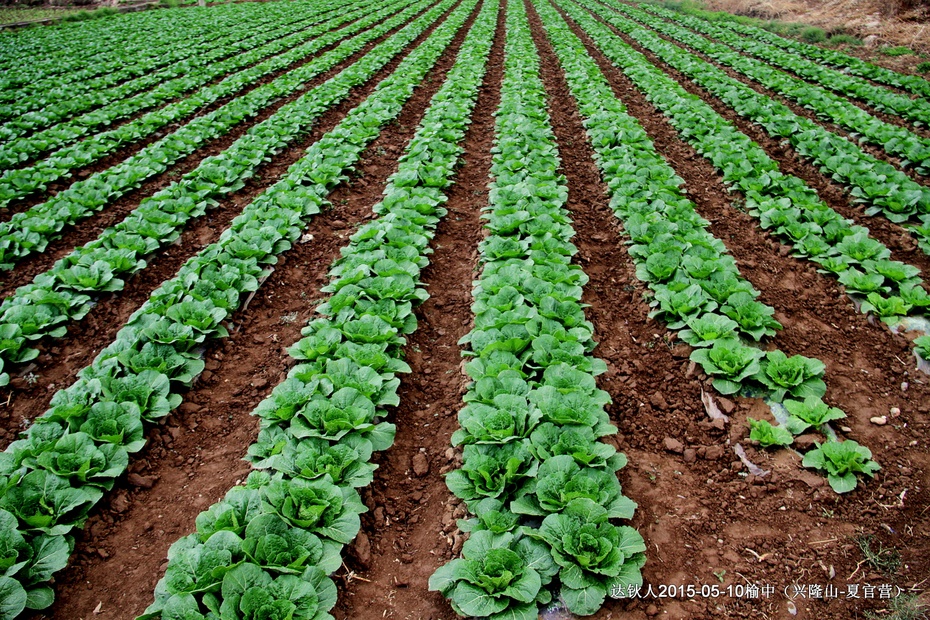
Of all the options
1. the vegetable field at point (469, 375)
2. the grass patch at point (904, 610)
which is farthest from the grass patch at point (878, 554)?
the grass patch at point (904, 610)

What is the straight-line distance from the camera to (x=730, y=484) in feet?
12.4

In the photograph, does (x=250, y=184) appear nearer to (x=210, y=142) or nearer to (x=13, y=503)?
(x=210, y=142)

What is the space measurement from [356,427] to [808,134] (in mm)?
10052

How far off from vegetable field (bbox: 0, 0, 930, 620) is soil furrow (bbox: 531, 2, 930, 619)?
24 mm

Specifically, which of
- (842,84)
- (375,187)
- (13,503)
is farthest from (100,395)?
(842,84)

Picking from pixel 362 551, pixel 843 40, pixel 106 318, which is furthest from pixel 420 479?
pixel 843 40

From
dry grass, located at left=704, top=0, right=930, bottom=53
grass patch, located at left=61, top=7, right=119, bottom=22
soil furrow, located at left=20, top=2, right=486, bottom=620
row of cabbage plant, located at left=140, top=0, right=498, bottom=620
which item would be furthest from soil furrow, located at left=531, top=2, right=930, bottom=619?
grass patch, located at left=61, top=7, right=119, bottom=22

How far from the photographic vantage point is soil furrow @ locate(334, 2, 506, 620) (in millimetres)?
3188

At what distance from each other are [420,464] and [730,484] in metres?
2.33

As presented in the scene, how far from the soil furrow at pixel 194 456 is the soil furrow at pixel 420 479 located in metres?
1.20

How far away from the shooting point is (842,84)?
13.5 metres

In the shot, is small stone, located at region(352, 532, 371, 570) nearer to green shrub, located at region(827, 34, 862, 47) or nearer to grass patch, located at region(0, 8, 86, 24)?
green shrub, located at region(827, 34, 862, 47)

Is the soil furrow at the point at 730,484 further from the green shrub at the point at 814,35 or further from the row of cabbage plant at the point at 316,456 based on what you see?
the green shrub at the point at 814,35

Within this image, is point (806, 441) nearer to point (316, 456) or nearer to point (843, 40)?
point (316, 456)
